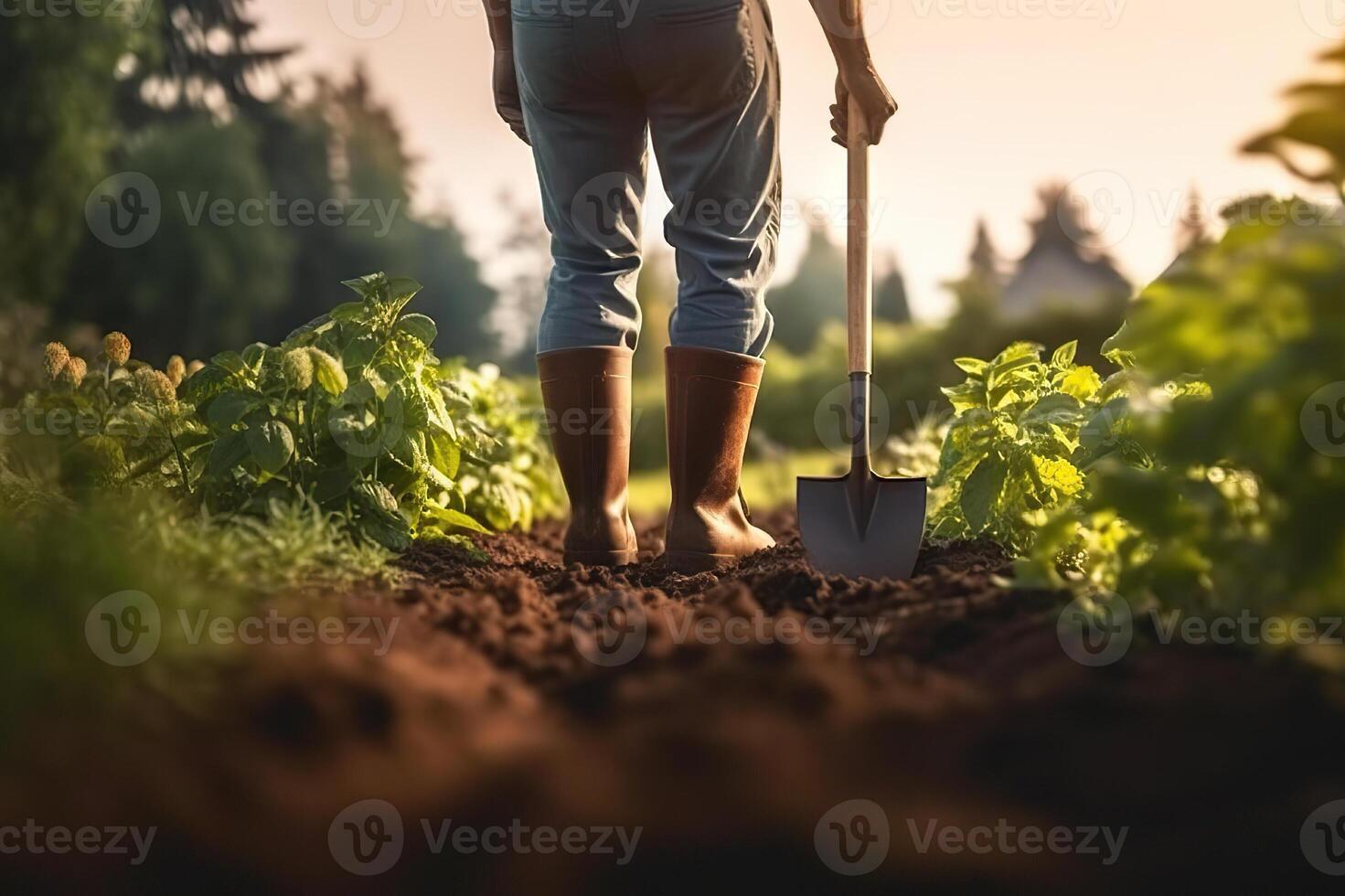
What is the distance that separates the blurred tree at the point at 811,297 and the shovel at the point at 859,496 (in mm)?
35581

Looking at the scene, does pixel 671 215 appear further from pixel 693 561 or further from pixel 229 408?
pixel 229 408

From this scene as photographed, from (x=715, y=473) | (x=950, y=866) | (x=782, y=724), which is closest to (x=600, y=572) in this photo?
(x=715, y=473)

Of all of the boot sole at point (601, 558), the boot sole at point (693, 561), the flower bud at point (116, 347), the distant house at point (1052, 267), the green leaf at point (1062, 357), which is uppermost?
the flower bud at point (116, 347)

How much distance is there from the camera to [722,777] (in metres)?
1.31

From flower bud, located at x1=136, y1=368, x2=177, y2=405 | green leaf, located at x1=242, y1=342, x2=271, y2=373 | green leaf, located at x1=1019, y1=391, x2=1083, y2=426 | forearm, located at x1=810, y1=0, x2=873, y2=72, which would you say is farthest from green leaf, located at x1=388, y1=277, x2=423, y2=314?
green leaf, located at x1=1019, y1=391, x2=1083, y2=426

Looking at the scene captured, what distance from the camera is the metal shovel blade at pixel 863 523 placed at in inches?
112

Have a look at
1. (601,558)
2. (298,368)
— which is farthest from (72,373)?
(601,558)

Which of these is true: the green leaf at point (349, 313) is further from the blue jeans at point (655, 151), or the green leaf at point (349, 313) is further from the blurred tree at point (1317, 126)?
the blurred tree at point (1317, 126)

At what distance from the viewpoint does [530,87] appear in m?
3.16

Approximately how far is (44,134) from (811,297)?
1415 inches

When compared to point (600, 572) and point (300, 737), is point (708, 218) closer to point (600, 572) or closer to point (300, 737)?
point (600, 572)

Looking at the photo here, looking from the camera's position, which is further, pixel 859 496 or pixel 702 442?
pixel 702 442

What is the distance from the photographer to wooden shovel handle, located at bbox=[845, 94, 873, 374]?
2.96 m

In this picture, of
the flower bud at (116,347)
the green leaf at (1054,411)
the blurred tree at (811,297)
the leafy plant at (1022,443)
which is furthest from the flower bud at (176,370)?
the blurred tree at (811,297)
